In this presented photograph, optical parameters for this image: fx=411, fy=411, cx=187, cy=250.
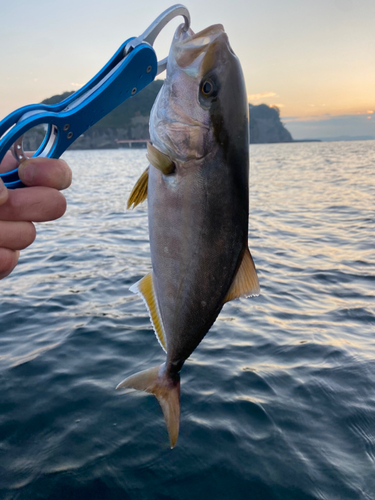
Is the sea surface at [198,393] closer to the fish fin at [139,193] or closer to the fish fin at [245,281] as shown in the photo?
the fish fin at [245,281]

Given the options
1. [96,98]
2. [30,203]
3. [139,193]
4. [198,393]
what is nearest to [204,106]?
[139,193]

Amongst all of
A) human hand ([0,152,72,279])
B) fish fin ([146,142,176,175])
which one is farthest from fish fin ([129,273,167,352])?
fish fin ([146,142,176,175])

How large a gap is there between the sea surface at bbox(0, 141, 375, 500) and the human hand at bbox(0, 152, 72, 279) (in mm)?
2325

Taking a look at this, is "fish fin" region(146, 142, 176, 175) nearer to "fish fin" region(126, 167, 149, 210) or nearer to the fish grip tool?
"fish fin" region(126, 167, 149, 210)

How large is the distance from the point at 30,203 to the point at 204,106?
3.37 feet

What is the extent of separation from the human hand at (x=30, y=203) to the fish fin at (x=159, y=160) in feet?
2.04

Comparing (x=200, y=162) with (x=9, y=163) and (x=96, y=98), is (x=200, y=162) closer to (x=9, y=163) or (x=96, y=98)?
(x=96, y=98)

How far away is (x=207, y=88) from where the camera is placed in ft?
5.93

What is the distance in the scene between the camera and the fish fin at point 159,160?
68.9 inches

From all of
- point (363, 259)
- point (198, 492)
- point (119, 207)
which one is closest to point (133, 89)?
point (198, 492)

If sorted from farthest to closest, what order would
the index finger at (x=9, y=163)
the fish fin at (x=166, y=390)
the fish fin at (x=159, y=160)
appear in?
the fish fin at (x=166, y=390) < the index finger at (x=9, y=163) < the fish fin at (x=159, y=160)

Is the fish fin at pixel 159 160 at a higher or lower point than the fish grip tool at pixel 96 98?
lower

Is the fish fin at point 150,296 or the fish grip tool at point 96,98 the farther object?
the fish fin at point 150,296

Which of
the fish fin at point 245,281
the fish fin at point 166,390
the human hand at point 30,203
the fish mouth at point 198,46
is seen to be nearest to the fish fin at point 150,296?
the fish fin at point 166,390
